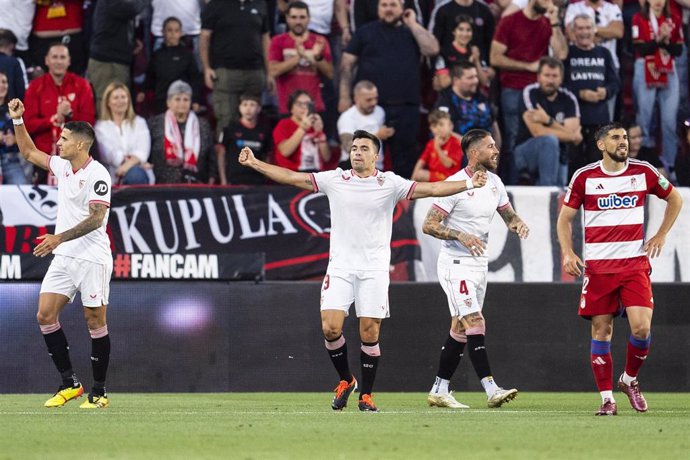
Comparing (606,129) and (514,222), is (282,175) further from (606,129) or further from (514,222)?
(606,129)

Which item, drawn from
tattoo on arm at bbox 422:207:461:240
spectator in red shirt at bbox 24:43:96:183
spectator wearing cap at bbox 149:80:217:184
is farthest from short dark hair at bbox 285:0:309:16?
tattoo on arm at bbox 422:207:461:240

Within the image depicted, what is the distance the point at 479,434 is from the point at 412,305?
6.28 metres

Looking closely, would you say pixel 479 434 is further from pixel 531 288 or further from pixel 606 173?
pixel 531 288

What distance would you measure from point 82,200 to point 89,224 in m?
0.34

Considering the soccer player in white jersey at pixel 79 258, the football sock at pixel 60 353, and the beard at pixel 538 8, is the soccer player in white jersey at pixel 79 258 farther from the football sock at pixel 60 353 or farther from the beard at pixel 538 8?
the beard at pixel 538 8

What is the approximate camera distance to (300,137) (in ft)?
52.9

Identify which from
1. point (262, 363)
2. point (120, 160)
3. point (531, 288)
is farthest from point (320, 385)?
point (120, 160)

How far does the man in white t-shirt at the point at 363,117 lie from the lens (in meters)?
16.4

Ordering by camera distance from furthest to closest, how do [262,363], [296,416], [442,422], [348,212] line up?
[262,363], [348,212], [296,416], [442,422]

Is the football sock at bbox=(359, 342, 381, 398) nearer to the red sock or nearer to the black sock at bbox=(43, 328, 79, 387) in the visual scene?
the red sock

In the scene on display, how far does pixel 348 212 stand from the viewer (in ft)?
36.3

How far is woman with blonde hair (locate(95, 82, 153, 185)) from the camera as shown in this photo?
15.8 meters

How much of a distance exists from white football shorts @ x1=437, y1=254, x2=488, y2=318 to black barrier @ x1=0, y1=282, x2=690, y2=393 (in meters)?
2.99

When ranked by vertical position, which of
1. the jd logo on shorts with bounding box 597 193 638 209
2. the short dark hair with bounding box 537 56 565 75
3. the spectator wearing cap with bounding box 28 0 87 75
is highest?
the spectator wearing cap with bounding box 28 0 87 75
